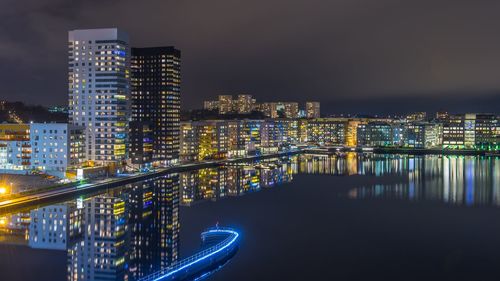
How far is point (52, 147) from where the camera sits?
78.7 feet

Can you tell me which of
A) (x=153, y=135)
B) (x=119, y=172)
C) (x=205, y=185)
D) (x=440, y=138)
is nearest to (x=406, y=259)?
(x=205, y=185)

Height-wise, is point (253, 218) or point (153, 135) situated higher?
point (153, 135)

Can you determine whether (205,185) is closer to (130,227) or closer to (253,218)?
(253,218)

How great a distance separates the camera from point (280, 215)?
56.4 ft

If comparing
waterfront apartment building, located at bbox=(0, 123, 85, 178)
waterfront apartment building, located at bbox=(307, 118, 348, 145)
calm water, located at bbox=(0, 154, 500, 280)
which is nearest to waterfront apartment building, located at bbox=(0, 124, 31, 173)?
waterfront apartment building, located at bbox=(0, 123, 85, 178)

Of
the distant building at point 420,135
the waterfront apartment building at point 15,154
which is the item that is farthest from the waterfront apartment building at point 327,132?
the waterfront apartment building at point 15,154

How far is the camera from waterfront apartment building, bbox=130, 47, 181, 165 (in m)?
32.4

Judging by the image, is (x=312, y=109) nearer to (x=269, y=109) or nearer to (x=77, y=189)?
(x=269, y=109)

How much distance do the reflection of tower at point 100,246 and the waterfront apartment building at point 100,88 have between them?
32.2 ft

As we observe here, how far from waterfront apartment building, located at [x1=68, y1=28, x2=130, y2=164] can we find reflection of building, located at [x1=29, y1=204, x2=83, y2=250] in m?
10.2

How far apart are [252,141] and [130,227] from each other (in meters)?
32.8

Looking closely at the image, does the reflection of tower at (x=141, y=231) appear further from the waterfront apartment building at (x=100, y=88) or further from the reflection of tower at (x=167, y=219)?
the waterfront apartment building at (x=100, y=88)

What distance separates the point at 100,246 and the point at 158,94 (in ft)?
73.2

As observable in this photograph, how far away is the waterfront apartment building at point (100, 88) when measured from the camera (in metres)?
26.7
